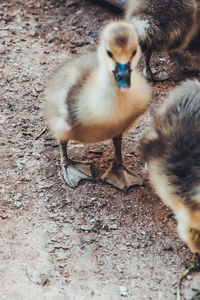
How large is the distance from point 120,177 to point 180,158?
0.74 m

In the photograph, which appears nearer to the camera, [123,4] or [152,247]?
[152,247]

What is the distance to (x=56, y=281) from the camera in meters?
2.36

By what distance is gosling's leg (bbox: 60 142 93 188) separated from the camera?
2.91 m

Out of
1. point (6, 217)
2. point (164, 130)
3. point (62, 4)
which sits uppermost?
point (164, 130)

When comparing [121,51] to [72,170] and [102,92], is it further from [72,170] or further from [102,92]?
[72,170]

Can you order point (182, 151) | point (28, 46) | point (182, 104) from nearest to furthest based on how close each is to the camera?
point (182, 151)
point (182, 104)
point (28, 46)

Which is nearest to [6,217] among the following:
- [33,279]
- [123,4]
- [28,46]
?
[33,279]

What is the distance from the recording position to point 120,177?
115 inches

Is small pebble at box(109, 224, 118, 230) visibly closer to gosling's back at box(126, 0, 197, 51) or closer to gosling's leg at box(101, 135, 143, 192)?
gosling's leg at box(101, 135, 143, 192)

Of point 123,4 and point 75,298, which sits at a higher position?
point 123,4

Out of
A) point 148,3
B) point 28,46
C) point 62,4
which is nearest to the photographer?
point 148,3

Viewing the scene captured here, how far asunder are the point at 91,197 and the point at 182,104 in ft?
2.61

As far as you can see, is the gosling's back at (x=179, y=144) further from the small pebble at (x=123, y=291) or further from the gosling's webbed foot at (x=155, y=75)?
the gosling's webbed foot at (x=155, y=75)

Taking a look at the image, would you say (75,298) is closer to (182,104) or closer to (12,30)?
(182,104)
